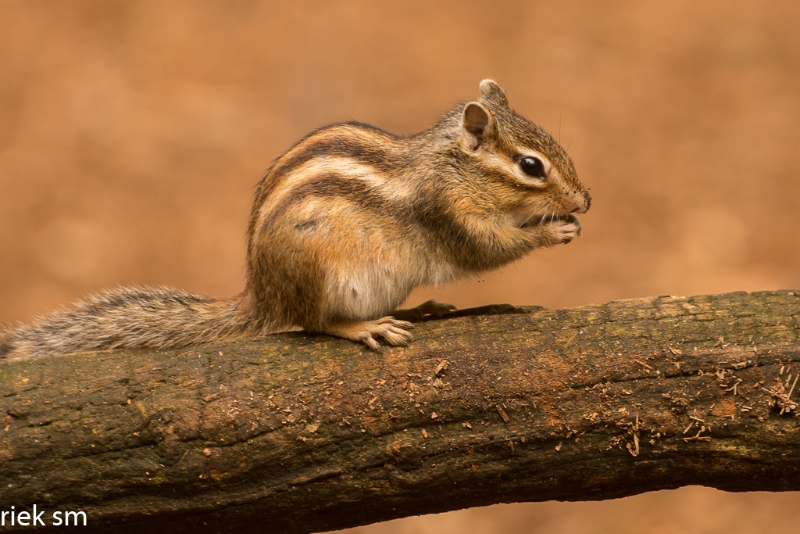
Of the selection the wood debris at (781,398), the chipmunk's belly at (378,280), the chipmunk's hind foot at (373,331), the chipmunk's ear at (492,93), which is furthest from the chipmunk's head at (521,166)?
the wood debris at (781,398)

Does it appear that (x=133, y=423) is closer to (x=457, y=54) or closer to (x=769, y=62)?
(x=457, y=54)

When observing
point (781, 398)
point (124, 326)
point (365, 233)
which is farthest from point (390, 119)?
point (781, 398)

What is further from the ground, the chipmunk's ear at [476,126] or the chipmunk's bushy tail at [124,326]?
the chipmunk's ear at [476,126]

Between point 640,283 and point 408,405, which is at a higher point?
point 640,283

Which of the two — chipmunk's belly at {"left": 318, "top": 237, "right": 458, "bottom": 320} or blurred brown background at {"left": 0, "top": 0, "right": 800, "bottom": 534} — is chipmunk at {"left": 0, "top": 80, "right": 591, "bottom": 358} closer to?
chipmunk's belly at {"left": 318, "top": 237, "right": 458, "bottom": 320}

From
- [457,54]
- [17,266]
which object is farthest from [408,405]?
[457,54]

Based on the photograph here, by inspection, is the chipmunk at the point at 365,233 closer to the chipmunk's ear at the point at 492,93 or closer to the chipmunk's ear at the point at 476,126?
the chipmunk's ear at the point at 476,126

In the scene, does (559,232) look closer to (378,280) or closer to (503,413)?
(378,280)
